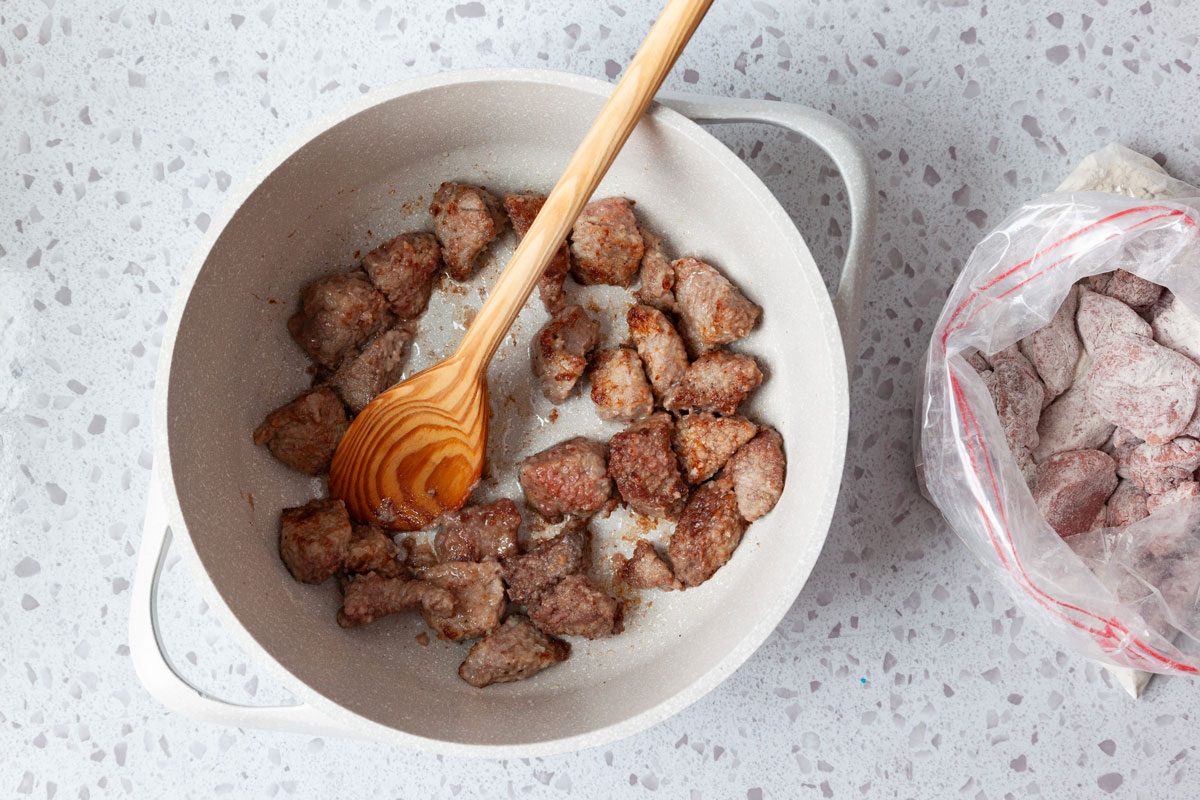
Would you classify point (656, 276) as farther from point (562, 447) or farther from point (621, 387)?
point (562, 447)

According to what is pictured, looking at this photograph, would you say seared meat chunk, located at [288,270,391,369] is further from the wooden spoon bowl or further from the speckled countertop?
the speckled countertop

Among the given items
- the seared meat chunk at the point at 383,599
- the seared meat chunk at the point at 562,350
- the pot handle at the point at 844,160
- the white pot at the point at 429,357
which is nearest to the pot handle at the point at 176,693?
the white pot at the point at 429,357

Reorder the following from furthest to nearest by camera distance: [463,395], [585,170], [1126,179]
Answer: [1126,179]
[463,395]
[585,170]

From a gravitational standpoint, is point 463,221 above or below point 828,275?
above

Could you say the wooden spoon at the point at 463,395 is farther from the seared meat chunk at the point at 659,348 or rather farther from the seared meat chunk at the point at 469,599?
the seared meat chunk at the point at 659,348

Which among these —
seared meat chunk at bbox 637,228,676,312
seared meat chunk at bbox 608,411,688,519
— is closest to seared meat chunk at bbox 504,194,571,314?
seared meat chunk at bbox 637,228,676,312

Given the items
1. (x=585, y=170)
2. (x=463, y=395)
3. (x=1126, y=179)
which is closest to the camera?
(x=585, y=170)

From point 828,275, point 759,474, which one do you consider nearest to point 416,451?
point 759,474

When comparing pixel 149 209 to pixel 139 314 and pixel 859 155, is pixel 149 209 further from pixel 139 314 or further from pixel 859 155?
Result: pixel 859 155
